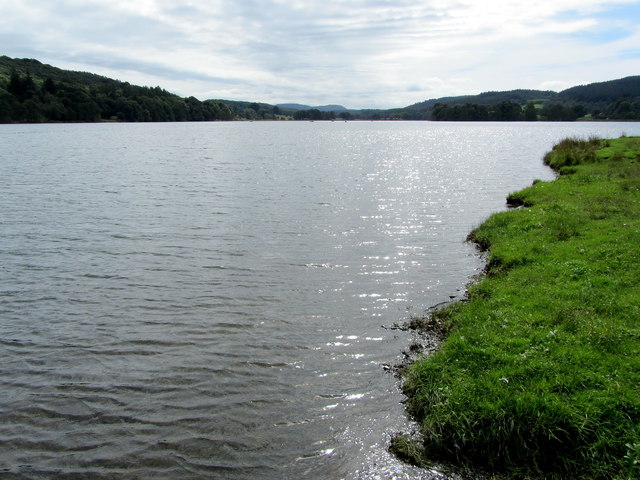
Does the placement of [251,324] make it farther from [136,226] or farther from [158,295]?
[136,226]

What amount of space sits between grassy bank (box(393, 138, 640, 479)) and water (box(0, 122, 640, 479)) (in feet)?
3.18

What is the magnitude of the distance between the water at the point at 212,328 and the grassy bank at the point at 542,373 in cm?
97

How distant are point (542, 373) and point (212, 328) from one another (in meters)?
8.57

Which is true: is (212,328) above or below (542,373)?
below

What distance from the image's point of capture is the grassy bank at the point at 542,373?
741 centimetres

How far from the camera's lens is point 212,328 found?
1285cm

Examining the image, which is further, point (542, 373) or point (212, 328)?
point (212, 328)

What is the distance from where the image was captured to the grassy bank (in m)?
7.41

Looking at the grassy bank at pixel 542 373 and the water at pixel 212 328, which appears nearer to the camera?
the grassy bank at pixel 542 373

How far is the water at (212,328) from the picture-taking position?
26.7 feet

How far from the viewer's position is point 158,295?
1507 centimetres

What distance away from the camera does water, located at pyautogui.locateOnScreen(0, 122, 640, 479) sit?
815 cm

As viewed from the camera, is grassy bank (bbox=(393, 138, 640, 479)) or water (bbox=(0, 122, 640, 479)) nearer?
grassy bank (bbox=(393, 138, 640, 479))

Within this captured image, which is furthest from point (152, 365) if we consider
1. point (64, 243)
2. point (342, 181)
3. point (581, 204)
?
point (342, 181)
